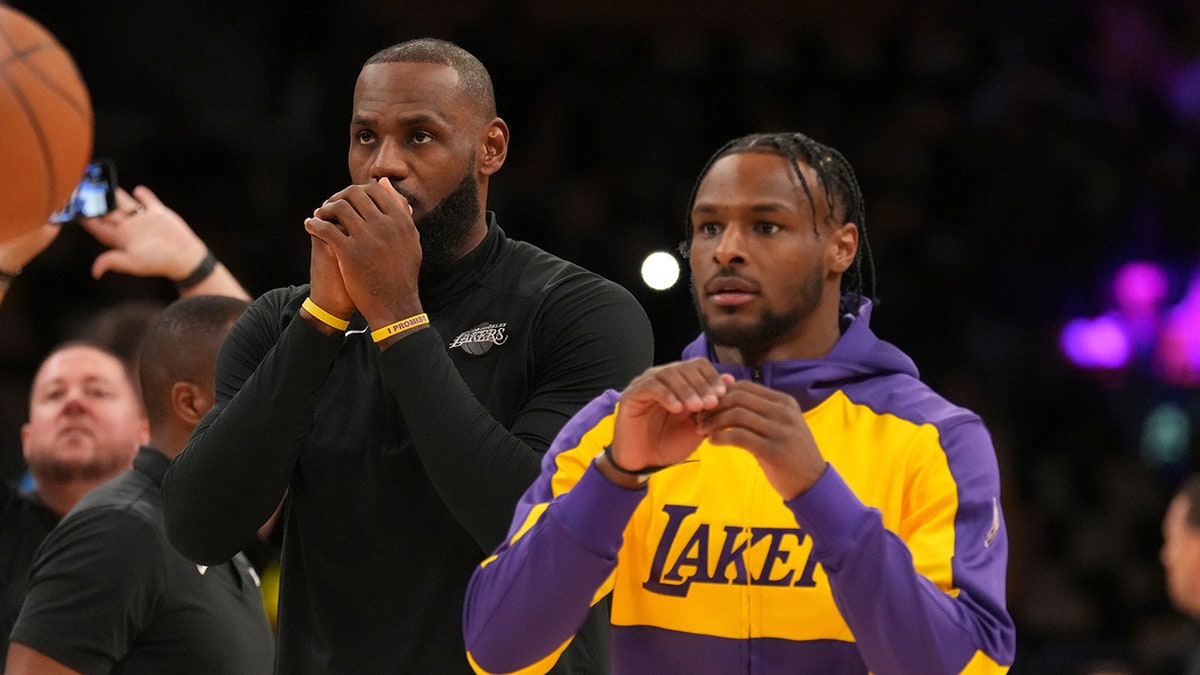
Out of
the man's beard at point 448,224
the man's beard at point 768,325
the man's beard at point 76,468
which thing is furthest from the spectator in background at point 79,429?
the man's beard at point 768,325

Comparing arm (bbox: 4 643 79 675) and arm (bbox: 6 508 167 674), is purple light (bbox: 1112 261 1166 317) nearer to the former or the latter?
arm (bbox: 6 508 167 674)

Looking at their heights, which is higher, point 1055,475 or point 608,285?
point 608,285

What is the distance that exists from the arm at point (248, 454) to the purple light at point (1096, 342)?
834cm

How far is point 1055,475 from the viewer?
34.4 feet

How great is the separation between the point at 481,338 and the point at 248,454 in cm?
49

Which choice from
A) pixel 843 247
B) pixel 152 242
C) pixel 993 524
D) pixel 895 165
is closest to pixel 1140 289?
pixel 895 165

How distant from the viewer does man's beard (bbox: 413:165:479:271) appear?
3.14 m

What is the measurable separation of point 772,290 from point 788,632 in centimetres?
56

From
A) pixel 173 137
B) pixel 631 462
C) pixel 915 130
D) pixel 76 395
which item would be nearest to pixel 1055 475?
pixel 915 130

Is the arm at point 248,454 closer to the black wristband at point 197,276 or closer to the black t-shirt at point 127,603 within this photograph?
the black t-shirt at point 127,603

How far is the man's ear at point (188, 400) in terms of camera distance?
404 centimetres

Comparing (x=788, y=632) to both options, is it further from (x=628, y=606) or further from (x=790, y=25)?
(x=790, y=25)

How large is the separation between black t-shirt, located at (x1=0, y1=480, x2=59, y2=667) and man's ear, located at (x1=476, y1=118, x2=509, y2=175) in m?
1.86

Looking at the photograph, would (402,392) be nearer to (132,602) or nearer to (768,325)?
(768,325)
